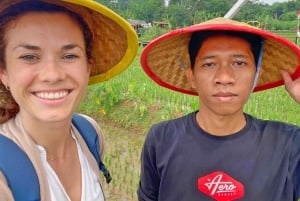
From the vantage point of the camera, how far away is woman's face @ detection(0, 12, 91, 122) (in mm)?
1343

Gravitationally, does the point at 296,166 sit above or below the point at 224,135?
below

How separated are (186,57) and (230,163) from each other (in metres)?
0.49

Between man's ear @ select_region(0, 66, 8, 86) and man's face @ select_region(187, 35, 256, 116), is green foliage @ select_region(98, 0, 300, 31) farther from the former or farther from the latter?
man's ear @ select_region(0, 66, 8, 86)

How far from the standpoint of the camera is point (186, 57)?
6.11ft

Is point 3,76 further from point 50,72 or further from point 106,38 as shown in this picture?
point 106,38

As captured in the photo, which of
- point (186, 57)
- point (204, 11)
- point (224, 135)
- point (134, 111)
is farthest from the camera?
point (204, 11)

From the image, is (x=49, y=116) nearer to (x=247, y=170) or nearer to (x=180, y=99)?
(x=247, y=170)

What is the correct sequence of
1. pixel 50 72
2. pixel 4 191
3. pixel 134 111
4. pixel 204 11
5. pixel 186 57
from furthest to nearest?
pixel 204 11 < pixel 134 111 < pixel 186 57 < pixel 50 72 < pixel 4 191

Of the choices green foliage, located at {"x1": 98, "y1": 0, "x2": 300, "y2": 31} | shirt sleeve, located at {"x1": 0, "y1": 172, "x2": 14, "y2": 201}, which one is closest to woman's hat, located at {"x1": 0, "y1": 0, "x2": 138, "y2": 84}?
shirt sleeve, located at {"x1": 0, "y1": 172, "x2": 14, "y2": 201}

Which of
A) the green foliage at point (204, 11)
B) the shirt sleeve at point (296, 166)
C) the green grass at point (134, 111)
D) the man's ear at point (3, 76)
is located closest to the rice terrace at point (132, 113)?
the green grass at point (134, 111)

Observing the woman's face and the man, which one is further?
the man

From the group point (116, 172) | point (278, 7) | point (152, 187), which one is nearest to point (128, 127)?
point (116, 172)

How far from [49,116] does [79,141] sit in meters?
0.30

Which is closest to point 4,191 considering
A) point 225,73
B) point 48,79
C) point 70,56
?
point 48,79
